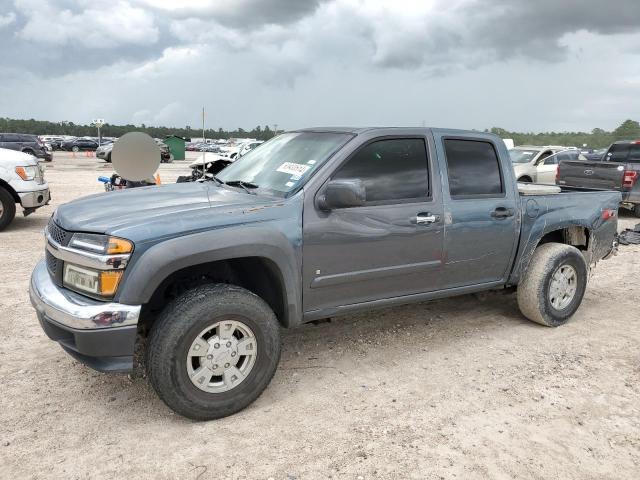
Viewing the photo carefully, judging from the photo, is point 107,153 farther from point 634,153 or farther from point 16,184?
point 634,153

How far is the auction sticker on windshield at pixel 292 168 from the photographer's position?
3.60 m

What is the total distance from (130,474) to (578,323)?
412 centimetres

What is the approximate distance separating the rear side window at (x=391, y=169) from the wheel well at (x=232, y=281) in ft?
2.63

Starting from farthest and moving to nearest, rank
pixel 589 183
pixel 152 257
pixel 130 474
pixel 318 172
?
1. pixel 589 183
2. pixel 318 172
3. pixel 152 257
4. pixel 130 474

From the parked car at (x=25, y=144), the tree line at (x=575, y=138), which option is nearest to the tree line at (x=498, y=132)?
the tree line at (x=575, y=138)

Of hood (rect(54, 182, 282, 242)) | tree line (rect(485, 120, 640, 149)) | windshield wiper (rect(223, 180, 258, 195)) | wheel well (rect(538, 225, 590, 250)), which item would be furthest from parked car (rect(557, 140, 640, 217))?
tree line (rect(485, 120, 640, 149))

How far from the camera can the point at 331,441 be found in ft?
9.74

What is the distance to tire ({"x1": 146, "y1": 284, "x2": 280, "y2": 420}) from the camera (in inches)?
115

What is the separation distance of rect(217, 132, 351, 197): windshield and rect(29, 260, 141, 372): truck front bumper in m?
1.27

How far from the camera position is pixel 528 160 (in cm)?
1558

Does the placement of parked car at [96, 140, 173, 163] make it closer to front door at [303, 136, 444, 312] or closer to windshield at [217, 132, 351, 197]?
windshield at [217, 132, 351, 197]

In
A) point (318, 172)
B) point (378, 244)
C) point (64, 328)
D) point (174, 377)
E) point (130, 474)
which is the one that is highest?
point (318, 172)

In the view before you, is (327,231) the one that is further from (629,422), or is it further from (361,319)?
(629,422)

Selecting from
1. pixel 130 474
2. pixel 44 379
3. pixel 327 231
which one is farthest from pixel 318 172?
pixel 44 379
